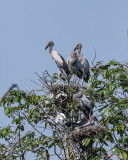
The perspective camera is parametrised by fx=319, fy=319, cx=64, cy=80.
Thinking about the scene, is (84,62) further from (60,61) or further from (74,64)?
(60,61)

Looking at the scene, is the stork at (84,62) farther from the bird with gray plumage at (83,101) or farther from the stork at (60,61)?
the bird with gray plumage at (83,101)

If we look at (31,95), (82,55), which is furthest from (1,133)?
(82,55)

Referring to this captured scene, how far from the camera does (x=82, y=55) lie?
31.6 feet

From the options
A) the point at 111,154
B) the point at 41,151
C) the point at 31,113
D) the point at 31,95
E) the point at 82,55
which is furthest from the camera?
the point at 82,55

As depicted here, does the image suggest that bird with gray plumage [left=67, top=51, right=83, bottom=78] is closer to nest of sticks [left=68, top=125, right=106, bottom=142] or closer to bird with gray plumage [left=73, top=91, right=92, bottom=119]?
bird with gray plumage [left=73, top=91, right=92, bottom=119]

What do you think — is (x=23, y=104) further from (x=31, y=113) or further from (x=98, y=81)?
(x=98, y=81)

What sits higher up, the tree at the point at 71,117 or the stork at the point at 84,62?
the stork at the point at 84,62

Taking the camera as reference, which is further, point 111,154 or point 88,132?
point 88,132

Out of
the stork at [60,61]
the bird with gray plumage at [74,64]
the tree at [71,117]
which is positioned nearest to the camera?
the tree at [71,117]

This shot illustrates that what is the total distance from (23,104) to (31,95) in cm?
25

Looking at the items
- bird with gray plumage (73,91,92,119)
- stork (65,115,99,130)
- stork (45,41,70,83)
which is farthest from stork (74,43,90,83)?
stork (65,115,99,130)

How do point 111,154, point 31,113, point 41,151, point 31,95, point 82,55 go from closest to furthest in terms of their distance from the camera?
point 111,154
point 41,151
point 31,113
point 31,95
point 82,55

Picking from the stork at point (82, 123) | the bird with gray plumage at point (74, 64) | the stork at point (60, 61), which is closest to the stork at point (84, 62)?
the bird with gray plumage at point (74, 64)

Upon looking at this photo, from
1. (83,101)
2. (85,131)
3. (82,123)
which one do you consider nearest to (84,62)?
(83,101)
